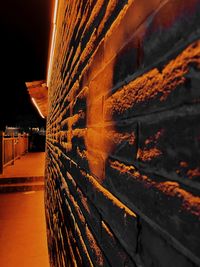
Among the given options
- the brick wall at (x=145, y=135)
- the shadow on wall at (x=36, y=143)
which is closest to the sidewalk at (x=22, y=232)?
the brick wall at (x=145, y=135)

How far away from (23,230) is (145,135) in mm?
5933

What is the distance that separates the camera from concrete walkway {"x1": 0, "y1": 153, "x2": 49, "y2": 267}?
15.4ft

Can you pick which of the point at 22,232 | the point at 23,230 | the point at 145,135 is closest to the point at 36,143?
the point at 23,230

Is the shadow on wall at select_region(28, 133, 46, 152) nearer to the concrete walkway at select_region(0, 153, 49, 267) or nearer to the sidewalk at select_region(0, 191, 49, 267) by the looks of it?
the concrete walkway at select_region(0, 153, 49, 267)

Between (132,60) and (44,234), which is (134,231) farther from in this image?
(44,234)

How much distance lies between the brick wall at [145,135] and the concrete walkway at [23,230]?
3997mm

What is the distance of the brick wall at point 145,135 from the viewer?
489mm

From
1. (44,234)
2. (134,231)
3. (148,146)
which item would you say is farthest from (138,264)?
(44,234)

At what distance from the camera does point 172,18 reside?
21.8 inches

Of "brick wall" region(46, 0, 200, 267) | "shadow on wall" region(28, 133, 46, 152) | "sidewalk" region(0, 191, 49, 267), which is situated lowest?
"sidewalk" region(0, 191, 49, 267)

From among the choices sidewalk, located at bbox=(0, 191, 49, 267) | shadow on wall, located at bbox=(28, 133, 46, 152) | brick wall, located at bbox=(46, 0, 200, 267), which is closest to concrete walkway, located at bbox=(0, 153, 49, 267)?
sidewalk, located at bbox=(0, 191, 49, 267)

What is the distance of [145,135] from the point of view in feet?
2.18

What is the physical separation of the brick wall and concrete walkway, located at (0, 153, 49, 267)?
400cm

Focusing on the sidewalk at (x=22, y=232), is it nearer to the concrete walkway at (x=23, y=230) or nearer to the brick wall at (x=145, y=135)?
the concrete walkway at (x=23, y=230)
